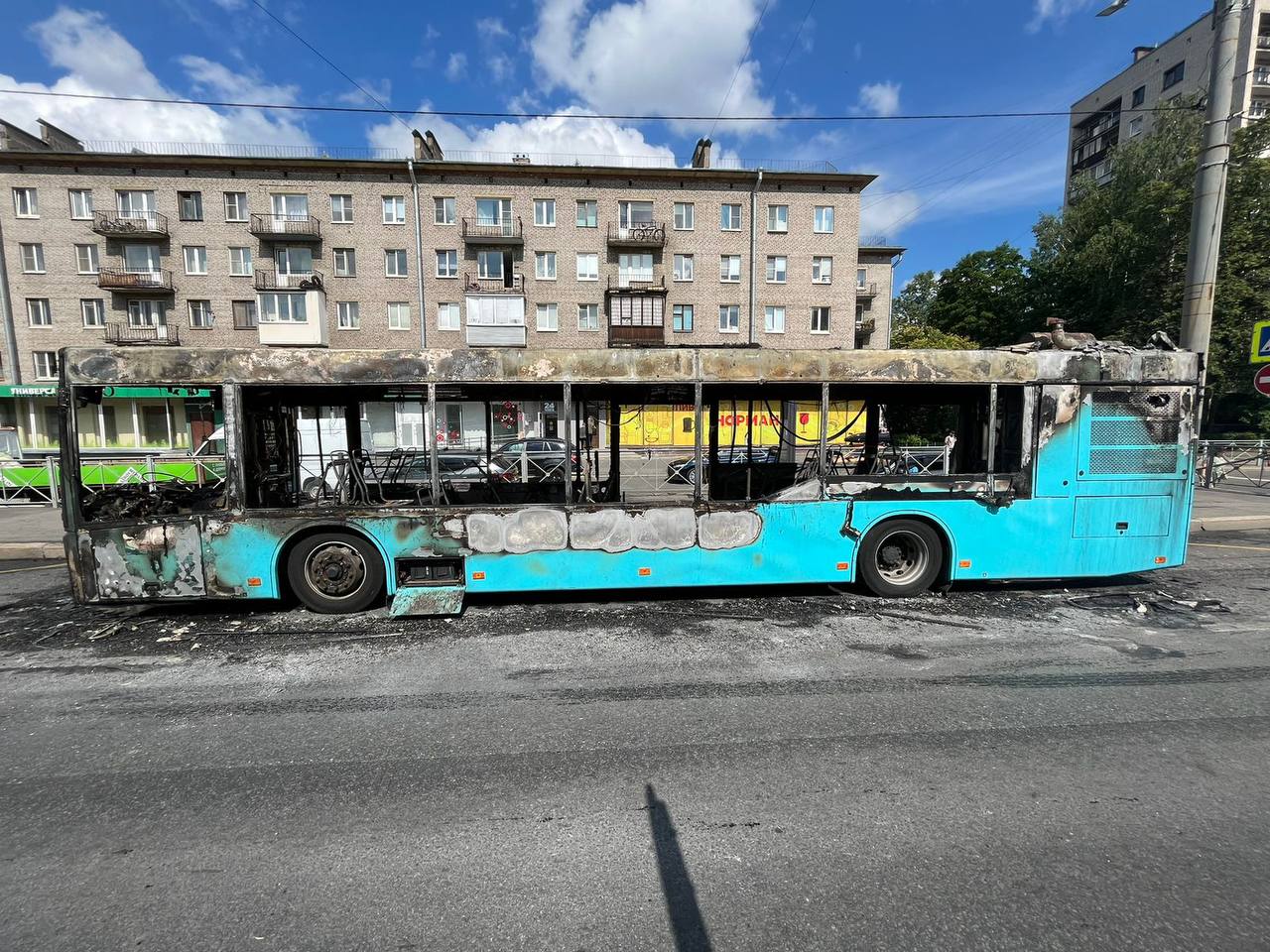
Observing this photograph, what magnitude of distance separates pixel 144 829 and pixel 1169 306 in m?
41.1

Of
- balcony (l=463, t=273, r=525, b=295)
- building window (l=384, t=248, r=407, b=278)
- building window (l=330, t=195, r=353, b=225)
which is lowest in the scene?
balcony (l=463, t=273, r=525, b=295)

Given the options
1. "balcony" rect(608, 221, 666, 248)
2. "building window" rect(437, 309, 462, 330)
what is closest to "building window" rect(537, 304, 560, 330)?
"building window" rect(437, 309, 462, 330)

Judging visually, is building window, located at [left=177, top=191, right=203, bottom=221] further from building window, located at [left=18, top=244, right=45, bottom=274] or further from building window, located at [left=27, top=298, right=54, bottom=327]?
building window, located at [left=27, top=298, right=54, bottom=327]

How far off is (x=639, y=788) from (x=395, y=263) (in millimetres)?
35920

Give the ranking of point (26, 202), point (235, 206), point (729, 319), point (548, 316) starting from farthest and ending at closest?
point (729, 319), point (548, 316), point (235, 206), point (26, 202)

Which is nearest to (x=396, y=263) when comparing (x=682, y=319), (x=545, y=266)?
(x=545, y=266)

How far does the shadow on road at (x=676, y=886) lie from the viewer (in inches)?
86.7

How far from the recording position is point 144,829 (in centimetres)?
287

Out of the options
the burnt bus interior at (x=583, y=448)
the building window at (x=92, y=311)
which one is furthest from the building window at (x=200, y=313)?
the burnt bus interior at (x=583, y=448)

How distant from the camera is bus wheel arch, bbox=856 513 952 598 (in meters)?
6.57

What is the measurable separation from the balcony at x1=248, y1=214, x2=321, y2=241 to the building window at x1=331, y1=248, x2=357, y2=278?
1254 mm

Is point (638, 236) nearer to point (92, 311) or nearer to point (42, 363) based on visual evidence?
point (92, 311)

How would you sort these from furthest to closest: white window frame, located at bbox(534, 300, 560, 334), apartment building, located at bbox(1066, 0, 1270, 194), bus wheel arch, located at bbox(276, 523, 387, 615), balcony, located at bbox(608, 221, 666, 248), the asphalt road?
apartment building, located at bbox(1066, 0, 1270, 194) < white window frame, located at bbox(534, 300, 560, 334) < balcony, located at bbox(608, 221, 666, 248) < bus wheel arch, located at bbox(276, 523, 387, 615) < the asphalt road

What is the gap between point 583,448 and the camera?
24.3 feet
